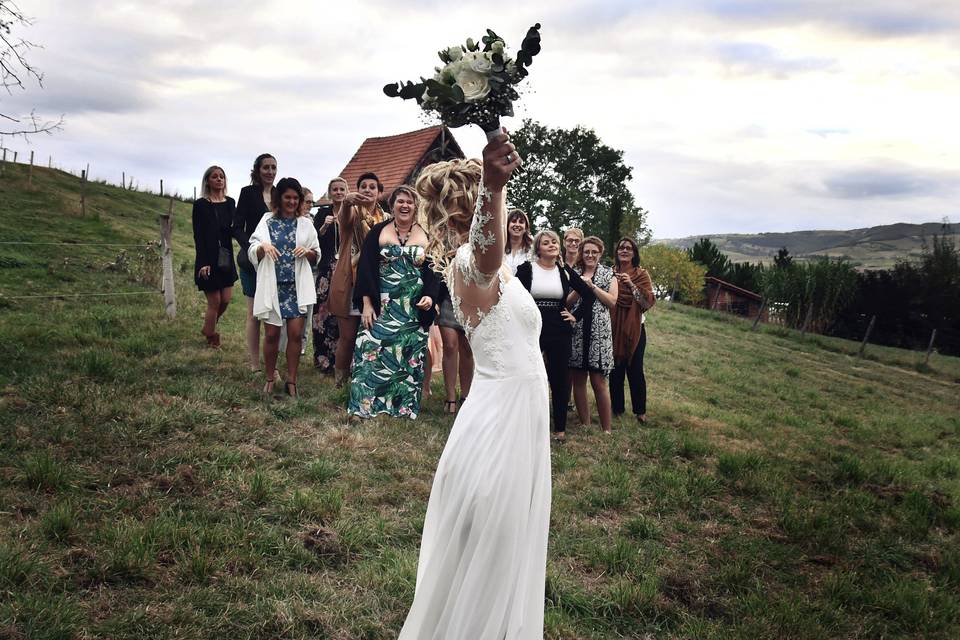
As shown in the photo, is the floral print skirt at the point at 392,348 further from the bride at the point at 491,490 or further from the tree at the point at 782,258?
the tree at the point at 782,258

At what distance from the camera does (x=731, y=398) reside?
39.5ft

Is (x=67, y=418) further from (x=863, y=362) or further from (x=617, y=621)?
(x=863, y=362)

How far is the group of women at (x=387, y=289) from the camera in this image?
7059 millimetres

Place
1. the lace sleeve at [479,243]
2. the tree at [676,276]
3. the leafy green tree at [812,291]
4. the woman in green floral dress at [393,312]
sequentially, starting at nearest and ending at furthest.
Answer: the lace sleeve at [479,243]
the woman in green floral dress at [393,312]
the leafy green tree at [812,291]
the tree at [676,276]

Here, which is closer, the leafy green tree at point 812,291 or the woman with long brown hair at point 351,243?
the woman with long brown hair at point 351,243

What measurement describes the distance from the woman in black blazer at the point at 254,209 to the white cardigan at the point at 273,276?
35.7 inches

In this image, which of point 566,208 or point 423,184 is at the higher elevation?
point 566,208

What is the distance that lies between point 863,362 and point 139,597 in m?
25.6

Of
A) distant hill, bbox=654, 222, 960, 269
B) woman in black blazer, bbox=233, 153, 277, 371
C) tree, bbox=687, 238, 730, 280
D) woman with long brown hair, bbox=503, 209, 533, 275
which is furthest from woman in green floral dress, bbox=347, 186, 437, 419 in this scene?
distant hill, bbox=654, 222, 960, 269

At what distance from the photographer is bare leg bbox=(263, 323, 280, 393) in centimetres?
716

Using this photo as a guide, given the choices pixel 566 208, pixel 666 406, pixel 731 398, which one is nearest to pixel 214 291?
pixel 666 406

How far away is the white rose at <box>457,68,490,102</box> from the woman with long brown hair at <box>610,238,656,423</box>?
255 inches

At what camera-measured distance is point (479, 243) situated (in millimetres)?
2428

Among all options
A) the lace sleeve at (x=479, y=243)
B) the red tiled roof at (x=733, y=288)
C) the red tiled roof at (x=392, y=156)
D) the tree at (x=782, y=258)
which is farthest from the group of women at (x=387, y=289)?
the red tiled roof at (x=733, y=288)
